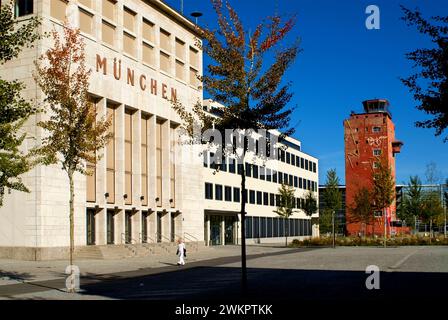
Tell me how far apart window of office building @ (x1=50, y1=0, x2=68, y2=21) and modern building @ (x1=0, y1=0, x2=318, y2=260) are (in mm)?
97

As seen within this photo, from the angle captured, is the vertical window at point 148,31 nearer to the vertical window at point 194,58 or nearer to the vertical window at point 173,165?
the vertical window at point 194,58

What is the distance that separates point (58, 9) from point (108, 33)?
20.6 ft

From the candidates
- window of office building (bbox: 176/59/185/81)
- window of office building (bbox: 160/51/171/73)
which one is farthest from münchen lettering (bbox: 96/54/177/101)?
window of office building (bbox: 176/59/185/81)

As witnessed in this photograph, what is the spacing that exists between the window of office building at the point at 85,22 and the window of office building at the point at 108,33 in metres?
1.57

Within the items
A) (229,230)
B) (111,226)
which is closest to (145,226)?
(111,226)

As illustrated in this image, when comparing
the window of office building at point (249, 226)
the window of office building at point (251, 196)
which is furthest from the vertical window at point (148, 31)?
the window of office building at point (249, 226)

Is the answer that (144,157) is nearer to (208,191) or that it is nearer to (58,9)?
(58,9)

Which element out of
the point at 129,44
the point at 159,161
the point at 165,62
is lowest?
the point at 159,161

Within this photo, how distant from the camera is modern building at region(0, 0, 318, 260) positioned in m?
38.8

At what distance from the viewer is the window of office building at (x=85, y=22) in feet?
144

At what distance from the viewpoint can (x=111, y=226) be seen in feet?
155

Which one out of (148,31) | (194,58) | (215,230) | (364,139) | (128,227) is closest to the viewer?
(128,227)
